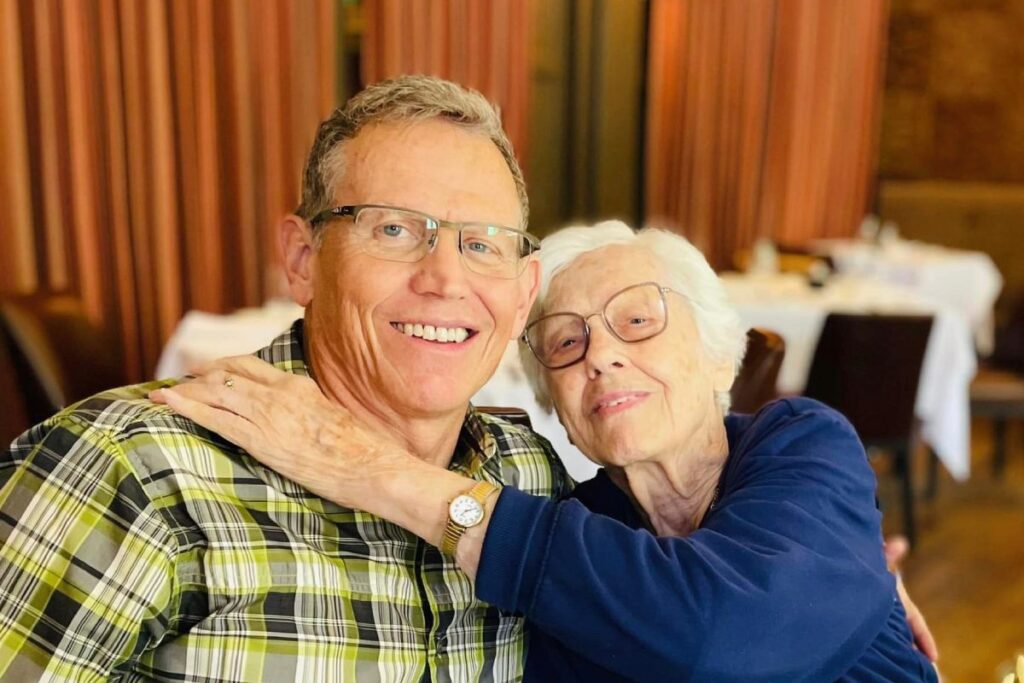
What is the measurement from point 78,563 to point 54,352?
75.0 inches

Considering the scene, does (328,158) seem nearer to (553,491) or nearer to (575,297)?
(575,297)

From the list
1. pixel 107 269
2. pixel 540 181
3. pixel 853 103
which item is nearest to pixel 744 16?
pixel 853 103

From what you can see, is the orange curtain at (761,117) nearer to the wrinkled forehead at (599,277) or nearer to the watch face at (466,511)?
the wrinkled forehead at (599,277)

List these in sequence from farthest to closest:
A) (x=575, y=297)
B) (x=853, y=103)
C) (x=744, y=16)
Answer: (x=853, y=103), (x=744, y=16), (x=575, y=297)

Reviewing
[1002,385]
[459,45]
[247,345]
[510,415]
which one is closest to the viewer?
[510,415]

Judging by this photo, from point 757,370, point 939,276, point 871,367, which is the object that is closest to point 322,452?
point 757,370

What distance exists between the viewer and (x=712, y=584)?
3.80 feet

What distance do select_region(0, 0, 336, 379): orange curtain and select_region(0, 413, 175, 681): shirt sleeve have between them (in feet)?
8.17

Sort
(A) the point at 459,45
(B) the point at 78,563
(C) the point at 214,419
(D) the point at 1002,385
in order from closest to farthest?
1. (B) the point at 78,563
2. (C) the point at 214,419
3. (D) the point at 1002,385
4. (A) the point at 459,45

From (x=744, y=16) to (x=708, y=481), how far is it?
268 inches

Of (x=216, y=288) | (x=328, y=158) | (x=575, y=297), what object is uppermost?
(x=328, y=158)

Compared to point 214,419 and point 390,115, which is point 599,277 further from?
point 214,419

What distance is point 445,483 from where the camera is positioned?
1.24 metres

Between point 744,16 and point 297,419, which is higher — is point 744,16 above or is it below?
above
